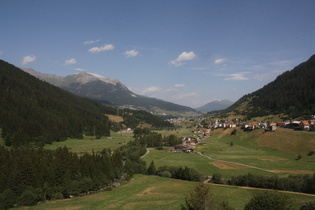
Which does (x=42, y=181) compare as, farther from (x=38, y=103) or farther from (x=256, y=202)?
(x=38, y=103)

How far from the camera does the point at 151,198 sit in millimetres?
46875

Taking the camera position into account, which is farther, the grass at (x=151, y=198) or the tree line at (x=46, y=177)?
the tree line at (x=46, y=177)

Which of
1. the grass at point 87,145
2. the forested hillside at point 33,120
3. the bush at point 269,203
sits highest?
the forested hillside at point 33,120

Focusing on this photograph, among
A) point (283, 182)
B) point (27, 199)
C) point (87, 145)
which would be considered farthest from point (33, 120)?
point (283, 182)

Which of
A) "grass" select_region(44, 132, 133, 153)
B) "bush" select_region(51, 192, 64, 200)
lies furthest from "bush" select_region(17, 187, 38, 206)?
"grass" select_region(44, 132, 133, 153)

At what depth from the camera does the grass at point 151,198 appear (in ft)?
134

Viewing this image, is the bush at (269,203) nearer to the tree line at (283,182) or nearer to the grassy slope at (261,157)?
the tree line at (283,182)

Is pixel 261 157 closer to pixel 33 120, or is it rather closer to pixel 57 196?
pixel 57 196

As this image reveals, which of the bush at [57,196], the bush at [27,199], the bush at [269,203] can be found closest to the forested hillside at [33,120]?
the bush at [27,199]

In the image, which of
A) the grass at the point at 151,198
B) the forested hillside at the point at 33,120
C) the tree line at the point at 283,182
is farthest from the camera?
the forested hillside at the point at 33,120

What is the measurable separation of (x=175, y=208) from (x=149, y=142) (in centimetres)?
8948

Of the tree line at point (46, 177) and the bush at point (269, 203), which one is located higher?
the bush at point (269, 203)

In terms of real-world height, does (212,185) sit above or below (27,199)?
below

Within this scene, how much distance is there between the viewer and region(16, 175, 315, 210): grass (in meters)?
40.8
